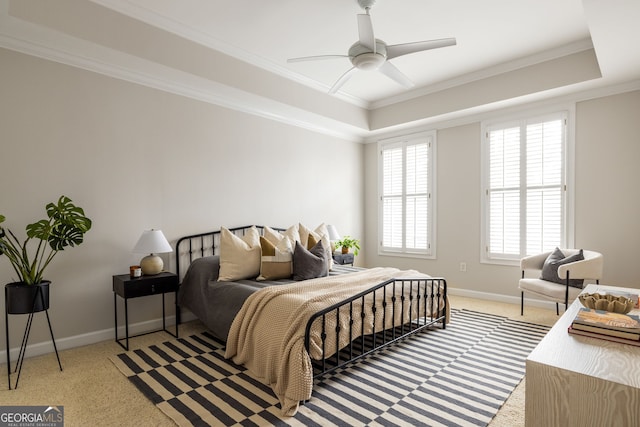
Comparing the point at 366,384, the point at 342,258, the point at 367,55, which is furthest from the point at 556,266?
the point at 367,55

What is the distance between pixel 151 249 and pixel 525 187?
15.4 ft

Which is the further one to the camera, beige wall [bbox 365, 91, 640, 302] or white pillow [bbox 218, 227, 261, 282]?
beige wall [bbox 365, 91, 640, 302]

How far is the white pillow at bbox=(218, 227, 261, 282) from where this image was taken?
3.56m

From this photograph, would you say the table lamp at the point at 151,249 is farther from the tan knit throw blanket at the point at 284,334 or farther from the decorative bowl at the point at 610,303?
the decorative bowl at the point at 610,303

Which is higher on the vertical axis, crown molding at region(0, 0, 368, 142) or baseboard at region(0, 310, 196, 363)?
crown molding at region(0, 0, 368, 142)

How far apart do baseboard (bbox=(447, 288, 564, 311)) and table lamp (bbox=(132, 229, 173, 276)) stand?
4.22m

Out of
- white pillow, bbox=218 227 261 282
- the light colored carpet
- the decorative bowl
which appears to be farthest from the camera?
white pillow, bbox=218 227 261 282

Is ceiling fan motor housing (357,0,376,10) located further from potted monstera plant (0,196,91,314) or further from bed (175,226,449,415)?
potted monstera plant (0,196,91,314)

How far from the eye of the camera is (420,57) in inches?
166

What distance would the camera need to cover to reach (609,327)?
1778 millimetres

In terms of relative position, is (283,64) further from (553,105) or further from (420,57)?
(553,105)

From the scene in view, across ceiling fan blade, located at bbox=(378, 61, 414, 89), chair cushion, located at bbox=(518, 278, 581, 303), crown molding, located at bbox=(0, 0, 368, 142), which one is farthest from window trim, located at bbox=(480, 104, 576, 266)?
crown molding, located at bbox=(0, 0, 368, 142)

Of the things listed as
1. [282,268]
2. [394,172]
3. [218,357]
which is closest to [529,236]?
[394,172]

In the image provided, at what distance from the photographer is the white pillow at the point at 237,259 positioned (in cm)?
356
